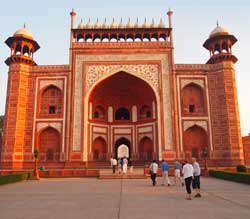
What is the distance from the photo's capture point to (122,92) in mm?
28750

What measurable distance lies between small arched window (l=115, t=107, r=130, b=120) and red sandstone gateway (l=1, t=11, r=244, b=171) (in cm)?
292

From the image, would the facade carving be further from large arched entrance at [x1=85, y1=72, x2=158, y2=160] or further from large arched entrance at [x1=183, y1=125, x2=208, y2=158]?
large arched entrance at [x1=85, y1=72, x2=158, y2=160]

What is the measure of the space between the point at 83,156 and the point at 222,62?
15.8 m

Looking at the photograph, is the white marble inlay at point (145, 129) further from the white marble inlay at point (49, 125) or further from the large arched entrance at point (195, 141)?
the white marble inlay at point (49, 125)

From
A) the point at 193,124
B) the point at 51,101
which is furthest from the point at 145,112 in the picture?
the point at 51,101

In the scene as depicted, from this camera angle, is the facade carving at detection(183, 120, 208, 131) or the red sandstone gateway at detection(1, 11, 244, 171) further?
the facade carving at detection(183, 120, 208, 131)

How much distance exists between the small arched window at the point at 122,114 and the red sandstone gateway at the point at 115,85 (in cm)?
292

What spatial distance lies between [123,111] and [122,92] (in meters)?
2.48

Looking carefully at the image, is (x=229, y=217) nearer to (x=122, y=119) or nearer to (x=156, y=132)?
(x=156, y=132)

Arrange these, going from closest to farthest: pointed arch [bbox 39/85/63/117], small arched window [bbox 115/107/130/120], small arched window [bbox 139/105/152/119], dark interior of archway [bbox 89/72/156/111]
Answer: pointed arch [bbox 39/85/63/117] → dark interior of archway [bbox 89/72/156/111] → small arched window [bbox 139/105/152/119] → small arched window [bbox 115/107/130/120]

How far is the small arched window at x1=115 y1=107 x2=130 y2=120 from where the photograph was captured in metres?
29.6

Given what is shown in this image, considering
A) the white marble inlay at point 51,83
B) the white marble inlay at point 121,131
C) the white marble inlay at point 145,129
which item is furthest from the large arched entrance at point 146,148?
the white marble inlay at point 51,83

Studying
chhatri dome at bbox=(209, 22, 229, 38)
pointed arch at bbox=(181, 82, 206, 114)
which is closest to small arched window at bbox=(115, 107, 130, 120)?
pointed arch at bbox=(181, 82, 206, 114)

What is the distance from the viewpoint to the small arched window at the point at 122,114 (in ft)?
97.1
